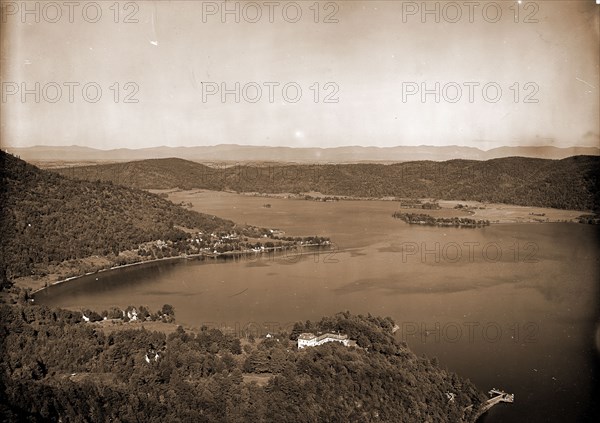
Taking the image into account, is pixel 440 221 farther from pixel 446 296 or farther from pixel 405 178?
pixel 446 296

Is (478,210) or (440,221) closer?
(440,221)

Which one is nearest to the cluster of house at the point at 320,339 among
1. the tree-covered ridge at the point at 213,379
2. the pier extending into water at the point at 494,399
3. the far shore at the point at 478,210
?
the tree-covered ridge at the point at 213,379

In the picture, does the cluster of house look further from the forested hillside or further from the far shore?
the far shore

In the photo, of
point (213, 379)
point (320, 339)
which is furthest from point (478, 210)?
point (213, 379)

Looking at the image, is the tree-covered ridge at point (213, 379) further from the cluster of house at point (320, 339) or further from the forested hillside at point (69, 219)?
the forested hillside at point (69, 219)

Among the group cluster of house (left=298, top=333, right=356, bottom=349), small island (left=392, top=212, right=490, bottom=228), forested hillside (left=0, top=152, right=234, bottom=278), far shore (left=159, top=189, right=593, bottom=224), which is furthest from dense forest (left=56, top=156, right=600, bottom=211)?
cluster of house (left=298, top=333, right=356, bottom=349)
